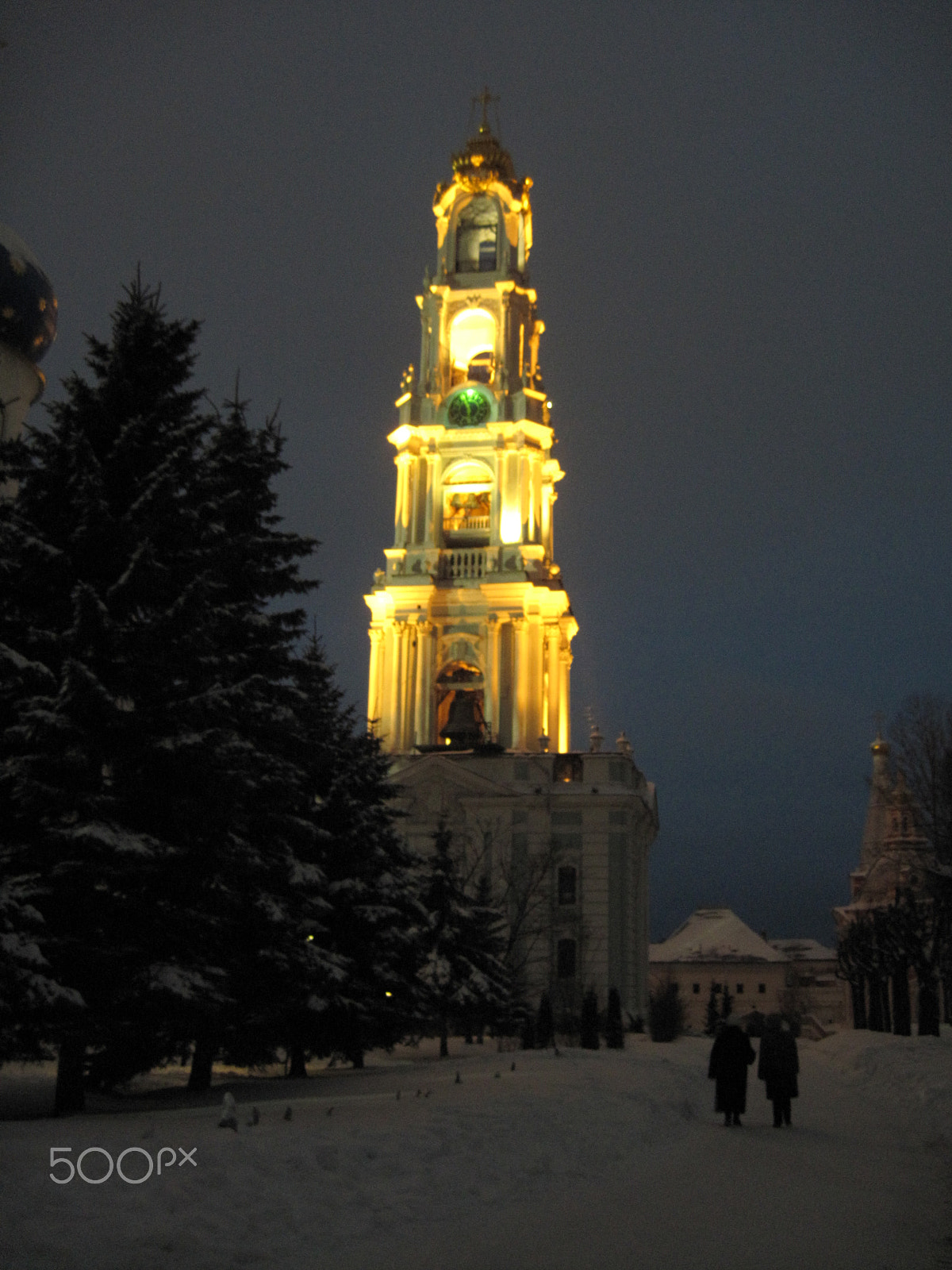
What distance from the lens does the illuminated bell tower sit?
55125 mm

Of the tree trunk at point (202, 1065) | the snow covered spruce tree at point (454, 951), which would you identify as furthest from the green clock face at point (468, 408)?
the tree trunk at point (202, 1065)

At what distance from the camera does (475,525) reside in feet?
196

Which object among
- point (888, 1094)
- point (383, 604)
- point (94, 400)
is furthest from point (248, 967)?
point (383, 604)

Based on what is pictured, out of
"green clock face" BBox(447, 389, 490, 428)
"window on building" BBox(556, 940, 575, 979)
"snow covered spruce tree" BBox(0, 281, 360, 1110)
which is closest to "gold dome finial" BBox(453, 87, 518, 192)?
"green clock face" BBox(447, 389, 490, 428)

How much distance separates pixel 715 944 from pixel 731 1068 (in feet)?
284

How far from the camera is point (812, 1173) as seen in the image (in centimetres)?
1239

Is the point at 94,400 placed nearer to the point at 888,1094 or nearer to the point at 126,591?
the point at 126,591

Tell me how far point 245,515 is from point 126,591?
17.8 ft

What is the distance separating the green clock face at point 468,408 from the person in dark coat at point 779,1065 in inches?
1783

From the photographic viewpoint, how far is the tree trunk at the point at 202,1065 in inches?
722

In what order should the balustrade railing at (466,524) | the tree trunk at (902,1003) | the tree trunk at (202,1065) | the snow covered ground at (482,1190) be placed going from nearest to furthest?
1. the snow covered ground at (482,1190)
2. the tree trunk at (202,1065)
3. the tree trunk at (902,1003)
4. the balustrade railing at (466,524)

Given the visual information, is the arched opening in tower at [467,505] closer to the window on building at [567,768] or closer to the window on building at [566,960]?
the window on building at [567,768]

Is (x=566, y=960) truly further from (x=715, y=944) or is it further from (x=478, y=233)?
(x=715, y=944)

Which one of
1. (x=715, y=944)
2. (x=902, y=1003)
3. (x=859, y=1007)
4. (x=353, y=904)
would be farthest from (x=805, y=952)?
(x=353, y=904)
